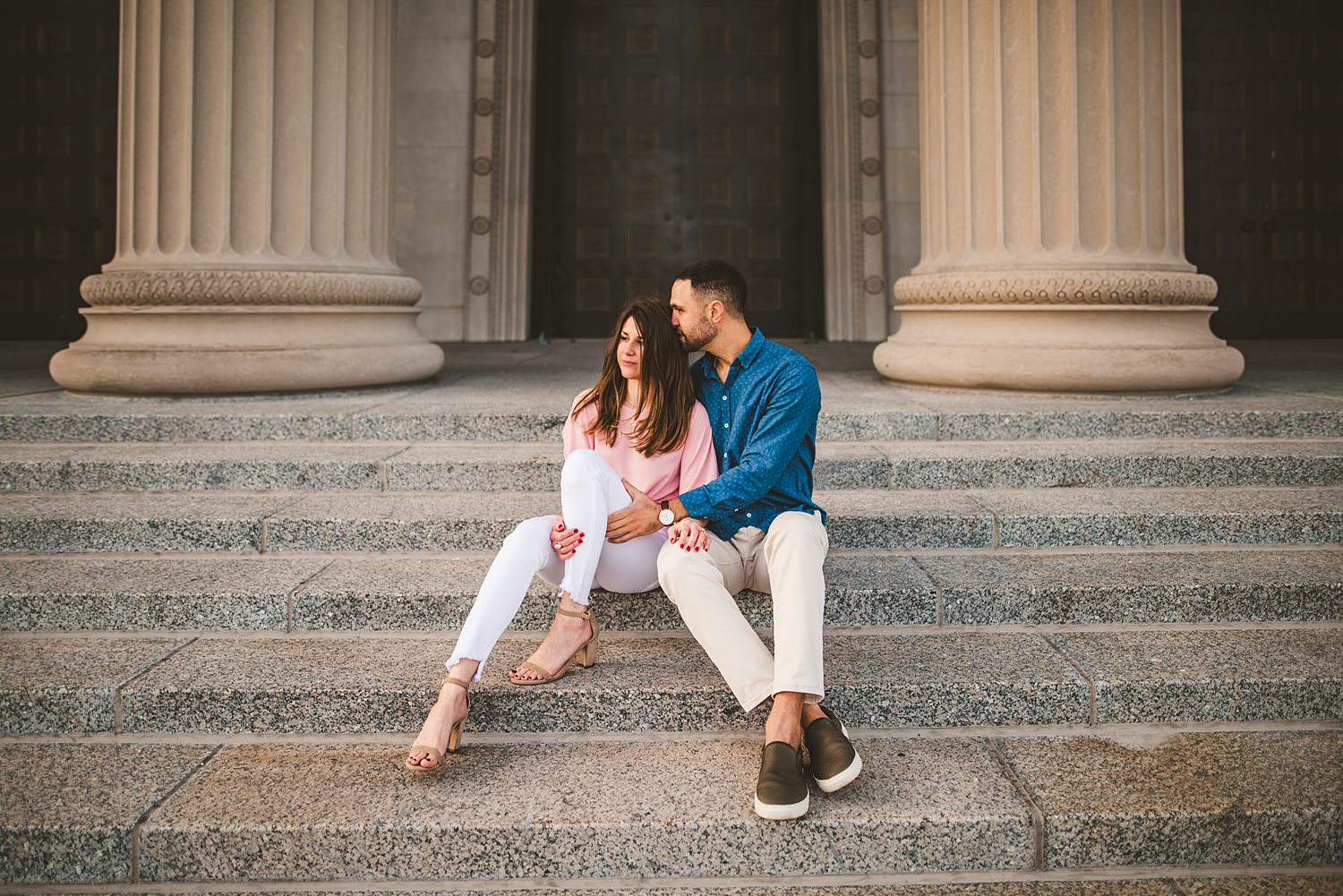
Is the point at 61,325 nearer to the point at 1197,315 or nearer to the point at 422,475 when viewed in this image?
the point at 422,475

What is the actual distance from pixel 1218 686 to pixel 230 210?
21.5ft

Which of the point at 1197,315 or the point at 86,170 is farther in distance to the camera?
the point at 86,170

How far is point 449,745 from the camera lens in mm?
3430

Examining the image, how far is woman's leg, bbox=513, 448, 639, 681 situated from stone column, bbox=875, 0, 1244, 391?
4.35 m

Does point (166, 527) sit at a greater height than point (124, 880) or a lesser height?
greater

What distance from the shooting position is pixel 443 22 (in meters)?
13.1

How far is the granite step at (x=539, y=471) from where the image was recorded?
5.42 m

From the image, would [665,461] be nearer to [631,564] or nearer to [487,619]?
[631,564]

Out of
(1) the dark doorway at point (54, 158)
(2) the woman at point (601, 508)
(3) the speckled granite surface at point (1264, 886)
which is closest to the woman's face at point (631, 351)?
(2) the woman at point (601, 508)

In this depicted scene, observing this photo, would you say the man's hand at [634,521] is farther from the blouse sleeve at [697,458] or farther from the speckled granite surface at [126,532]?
the speckled granite surface at [126,532]

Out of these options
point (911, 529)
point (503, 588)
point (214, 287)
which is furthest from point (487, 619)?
point (214, 287)

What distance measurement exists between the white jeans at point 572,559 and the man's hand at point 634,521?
4cm

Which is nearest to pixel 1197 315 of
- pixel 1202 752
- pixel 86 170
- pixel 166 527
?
pixel 1202 752

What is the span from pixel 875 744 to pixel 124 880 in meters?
2.32
